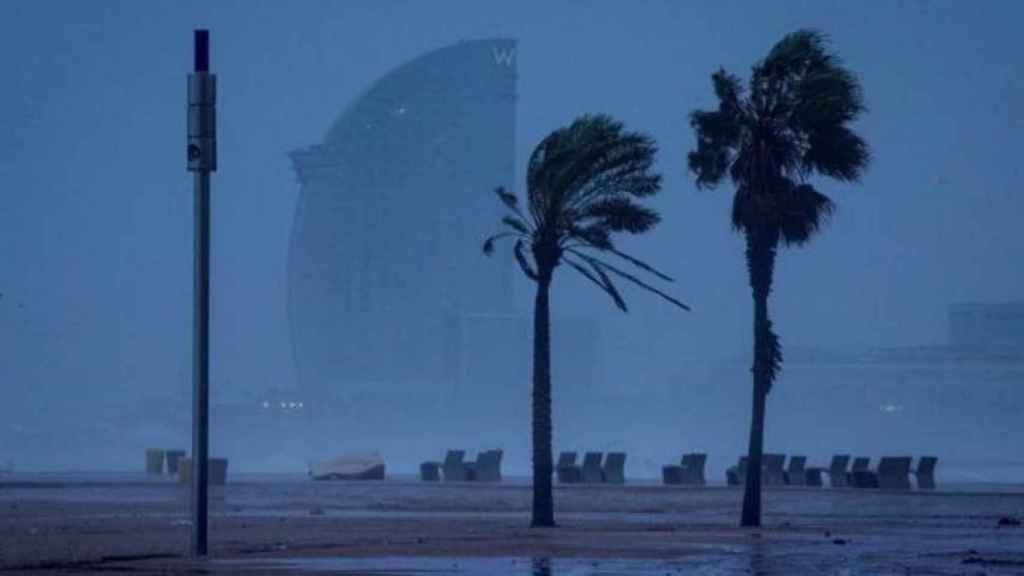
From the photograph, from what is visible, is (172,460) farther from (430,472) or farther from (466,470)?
(466,470)

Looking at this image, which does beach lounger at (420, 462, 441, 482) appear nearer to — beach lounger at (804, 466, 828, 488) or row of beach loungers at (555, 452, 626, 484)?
row of beach loungers at (555, 452, 626, 484)

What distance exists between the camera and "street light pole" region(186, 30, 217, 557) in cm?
2241

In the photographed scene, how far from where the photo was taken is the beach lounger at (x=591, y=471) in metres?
59.4

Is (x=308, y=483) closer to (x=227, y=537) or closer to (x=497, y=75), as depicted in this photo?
(x=227, y=537)

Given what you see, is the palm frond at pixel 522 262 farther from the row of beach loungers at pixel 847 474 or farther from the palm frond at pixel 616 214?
the row of beach loungers at pixel 847 474

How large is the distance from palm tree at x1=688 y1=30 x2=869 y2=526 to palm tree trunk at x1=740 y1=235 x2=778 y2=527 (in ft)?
0.05

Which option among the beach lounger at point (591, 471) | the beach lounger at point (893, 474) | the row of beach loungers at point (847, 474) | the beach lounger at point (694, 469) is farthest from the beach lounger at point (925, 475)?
the beach lounger at point (591, 471)

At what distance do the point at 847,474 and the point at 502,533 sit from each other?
27988mm

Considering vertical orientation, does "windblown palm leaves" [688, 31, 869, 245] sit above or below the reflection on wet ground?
above

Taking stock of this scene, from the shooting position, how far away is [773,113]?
35219 millimetres

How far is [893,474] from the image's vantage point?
5556 cm

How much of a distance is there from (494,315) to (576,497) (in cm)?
13505

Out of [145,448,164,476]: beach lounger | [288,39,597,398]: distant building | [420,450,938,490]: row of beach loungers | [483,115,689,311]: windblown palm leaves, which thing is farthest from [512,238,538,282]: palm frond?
[288,39,597,398]: distant building

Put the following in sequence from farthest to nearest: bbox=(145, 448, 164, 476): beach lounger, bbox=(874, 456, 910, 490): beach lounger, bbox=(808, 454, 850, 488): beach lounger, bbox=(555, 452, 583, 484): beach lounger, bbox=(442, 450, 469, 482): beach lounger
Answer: bbox=(145, 448, 164, 476): beach lounger → bbox=(442, 450, 469, 482): beach lounger → bbox=(555, 452, 583, 484): beach lounger → bbox=(808, 454, 850, 488): beach lounger → bbox=(874, 456, 910, 490): beach lounger
